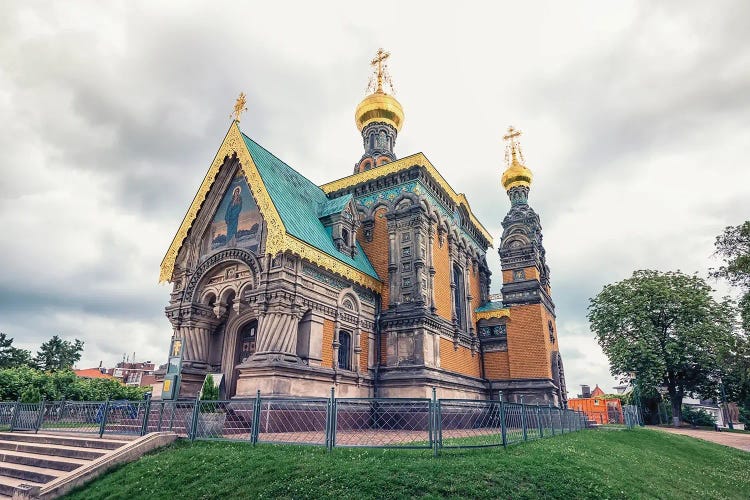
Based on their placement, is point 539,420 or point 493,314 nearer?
point 539,420

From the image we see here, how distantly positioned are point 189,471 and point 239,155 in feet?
36.1

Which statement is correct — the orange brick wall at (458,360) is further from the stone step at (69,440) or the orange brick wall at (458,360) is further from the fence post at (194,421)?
the stone step at (69,440)

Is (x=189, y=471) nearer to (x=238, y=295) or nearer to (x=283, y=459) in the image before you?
(x=283, y=459)

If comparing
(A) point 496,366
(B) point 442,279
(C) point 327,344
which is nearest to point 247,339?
(C) point 327,344

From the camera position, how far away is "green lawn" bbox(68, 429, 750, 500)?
6426mm

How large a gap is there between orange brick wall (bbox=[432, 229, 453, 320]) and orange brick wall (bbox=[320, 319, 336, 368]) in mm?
5369

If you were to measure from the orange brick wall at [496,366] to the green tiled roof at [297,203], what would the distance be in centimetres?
800

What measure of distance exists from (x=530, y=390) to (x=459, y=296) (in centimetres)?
536

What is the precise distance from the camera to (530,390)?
2095 centimetres

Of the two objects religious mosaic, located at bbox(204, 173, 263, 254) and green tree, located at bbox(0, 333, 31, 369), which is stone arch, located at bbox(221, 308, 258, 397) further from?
green tree, located at bbox(0, 333, 31, 369)

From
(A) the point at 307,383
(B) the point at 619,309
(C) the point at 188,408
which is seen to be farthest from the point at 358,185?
(B) the point at 619,309

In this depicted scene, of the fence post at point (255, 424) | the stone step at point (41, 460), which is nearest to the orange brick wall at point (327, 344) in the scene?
the fence post at point (255, 424)

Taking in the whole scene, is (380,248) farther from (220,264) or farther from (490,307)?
(490,307)

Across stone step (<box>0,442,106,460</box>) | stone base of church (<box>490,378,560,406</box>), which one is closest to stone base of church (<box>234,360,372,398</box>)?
stone step (<box>0,442,106,460</box>)
